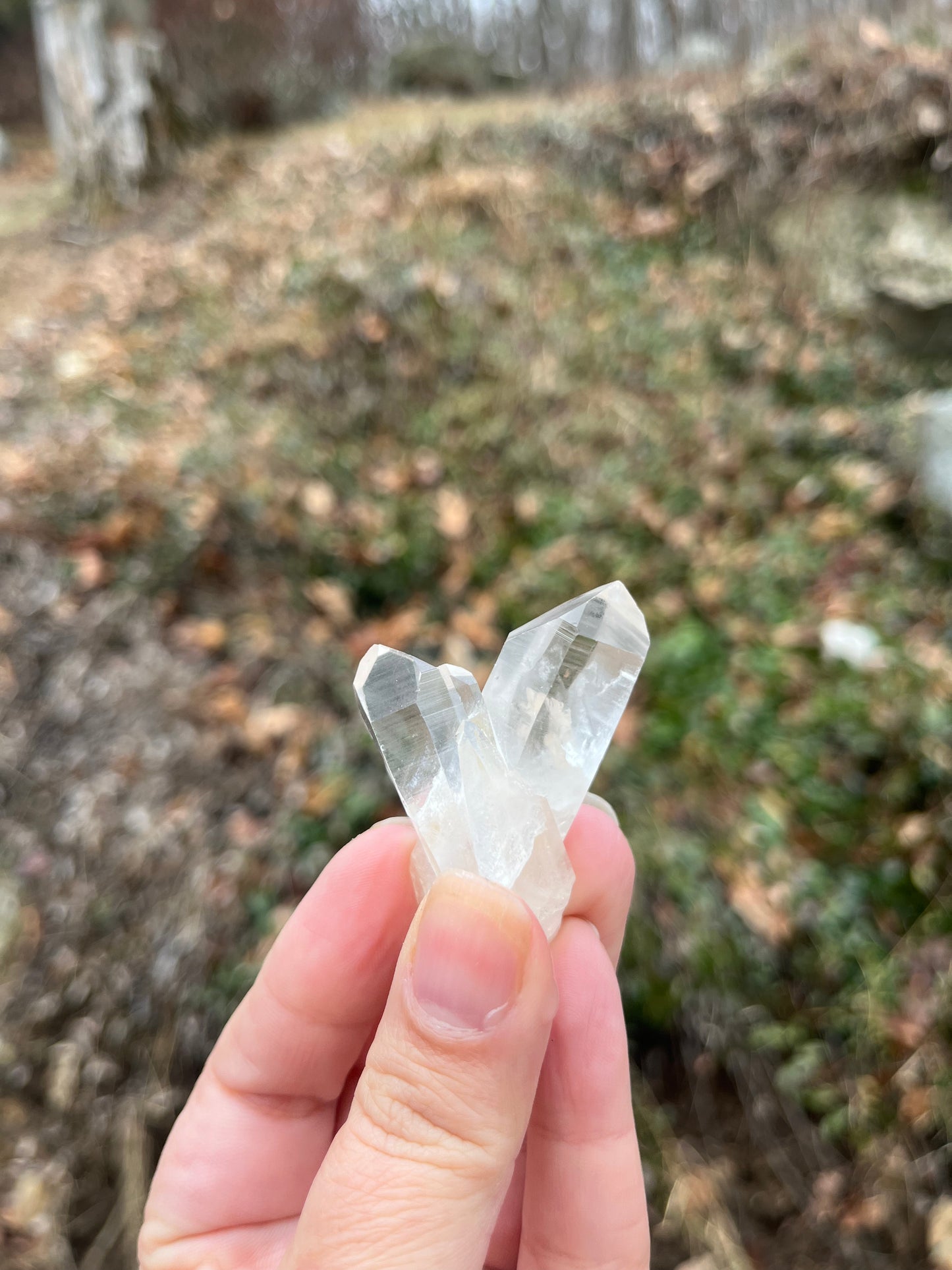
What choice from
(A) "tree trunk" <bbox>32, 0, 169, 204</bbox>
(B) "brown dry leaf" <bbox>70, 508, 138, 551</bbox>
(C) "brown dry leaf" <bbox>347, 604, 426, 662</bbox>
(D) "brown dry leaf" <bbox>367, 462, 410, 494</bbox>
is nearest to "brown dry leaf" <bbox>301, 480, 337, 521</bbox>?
(D) "brown dry leaf" <bbox>367, 462, 410, 494</bbox>

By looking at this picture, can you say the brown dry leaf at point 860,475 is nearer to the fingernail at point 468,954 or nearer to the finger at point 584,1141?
the finger at point 584,1141

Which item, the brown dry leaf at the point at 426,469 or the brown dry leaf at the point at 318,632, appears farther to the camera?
the brown dry leaf at the point at 426,469

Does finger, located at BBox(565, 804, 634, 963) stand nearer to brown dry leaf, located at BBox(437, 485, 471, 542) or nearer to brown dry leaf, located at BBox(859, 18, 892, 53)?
brown dry leaf, located at BBox(437, 485, 471, 542)

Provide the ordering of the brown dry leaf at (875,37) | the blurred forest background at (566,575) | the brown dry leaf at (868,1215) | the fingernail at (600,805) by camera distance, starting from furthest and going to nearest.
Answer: the brown dry leaf at (875,37) → the blurred forest background at (566,575) → the brown dry leaf at (868,1215) → the fingernail at (600,805)

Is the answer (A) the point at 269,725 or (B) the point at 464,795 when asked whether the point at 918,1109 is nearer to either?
(B) the point at 464,795

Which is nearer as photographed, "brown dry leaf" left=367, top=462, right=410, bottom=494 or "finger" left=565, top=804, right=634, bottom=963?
"finger" left=565, top=804, right=634, bottom=963

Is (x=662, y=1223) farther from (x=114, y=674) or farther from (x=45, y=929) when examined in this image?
(x=114, y=674)

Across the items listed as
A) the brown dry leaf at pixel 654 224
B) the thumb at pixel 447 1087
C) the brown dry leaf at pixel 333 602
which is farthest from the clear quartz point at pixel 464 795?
the brown dry leaf at pixel 654 224

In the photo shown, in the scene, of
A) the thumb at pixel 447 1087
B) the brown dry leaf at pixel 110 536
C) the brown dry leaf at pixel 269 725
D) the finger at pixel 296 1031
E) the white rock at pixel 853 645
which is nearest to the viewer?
the thumb at pixel 447 1087
